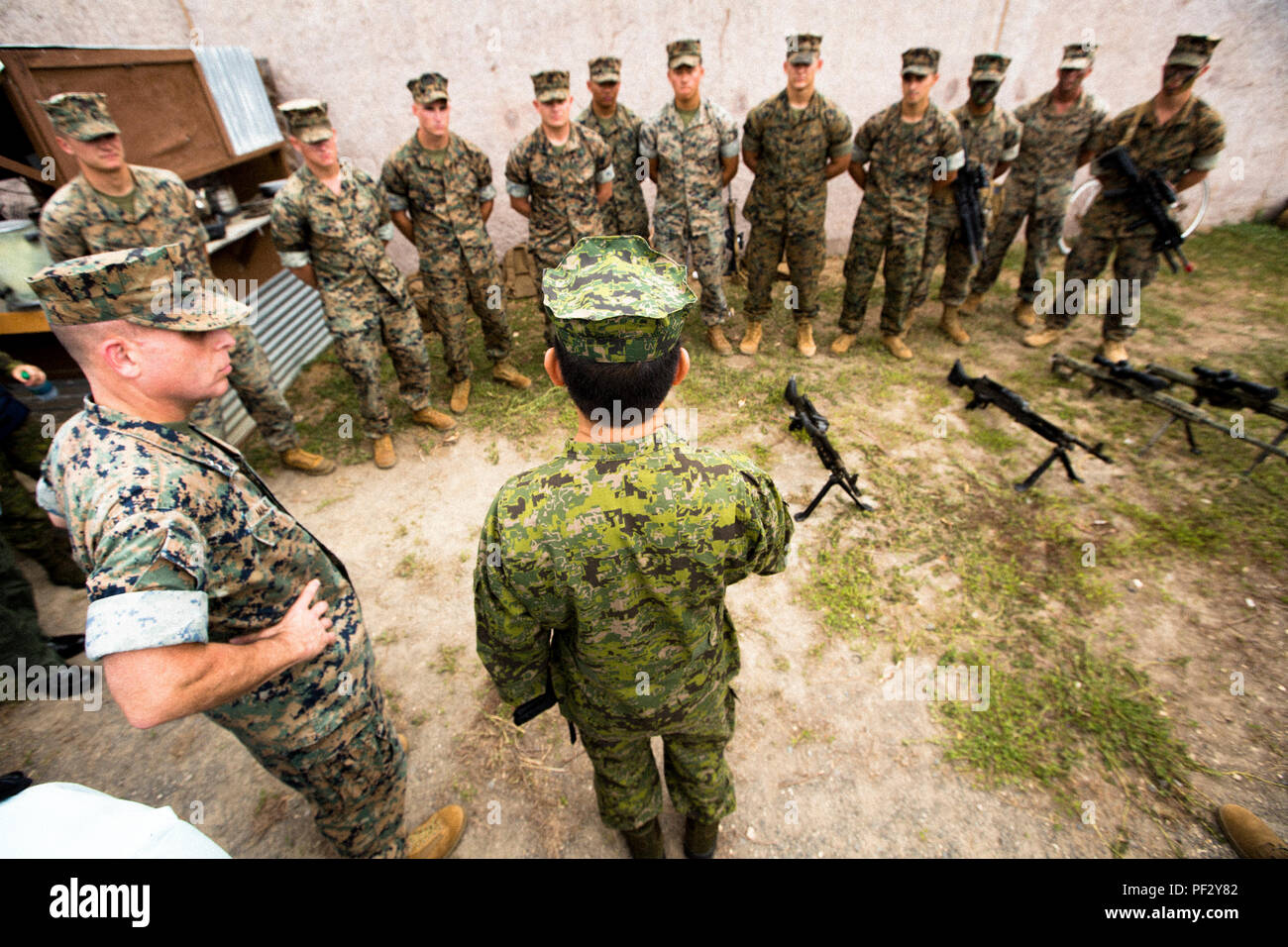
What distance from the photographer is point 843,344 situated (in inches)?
230

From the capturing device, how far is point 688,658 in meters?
1.78

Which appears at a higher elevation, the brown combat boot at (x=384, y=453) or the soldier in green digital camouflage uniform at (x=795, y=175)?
the soldier in green digital camouflage uniform at (x=795, y=175)

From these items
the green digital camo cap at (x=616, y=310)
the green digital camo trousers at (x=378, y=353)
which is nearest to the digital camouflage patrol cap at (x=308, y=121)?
the green digital camo trousers at (x=378, y=353)

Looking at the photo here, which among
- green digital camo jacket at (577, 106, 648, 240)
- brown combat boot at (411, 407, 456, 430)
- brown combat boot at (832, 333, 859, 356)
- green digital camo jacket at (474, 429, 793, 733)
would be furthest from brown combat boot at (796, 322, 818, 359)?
green digital camo jacket at (474, 429, 793, 733)

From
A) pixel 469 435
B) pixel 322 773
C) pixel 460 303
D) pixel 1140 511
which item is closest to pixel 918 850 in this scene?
pixel 322 773

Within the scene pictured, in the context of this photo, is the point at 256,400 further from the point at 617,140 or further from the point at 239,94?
the point at 617,140

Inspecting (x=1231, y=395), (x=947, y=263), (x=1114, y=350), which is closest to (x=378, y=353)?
(x=947, y=263)

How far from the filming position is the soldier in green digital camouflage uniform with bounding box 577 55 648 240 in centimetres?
511

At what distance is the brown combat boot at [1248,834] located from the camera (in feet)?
7.26

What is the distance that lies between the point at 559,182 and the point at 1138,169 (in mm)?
5170

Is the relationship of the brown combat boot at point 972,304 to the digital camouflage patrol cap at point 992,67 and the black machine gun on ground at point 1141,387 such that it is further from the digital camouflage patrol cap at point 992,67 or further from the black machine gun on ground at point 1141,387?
the digital camouflage patrol cap at point 992,67

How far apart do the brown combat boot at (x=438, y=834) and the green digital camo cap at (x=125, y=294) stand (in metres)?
2.22

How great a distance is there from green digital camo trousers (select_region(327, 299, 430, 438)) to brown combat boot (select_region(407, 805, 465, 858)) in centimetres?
322
